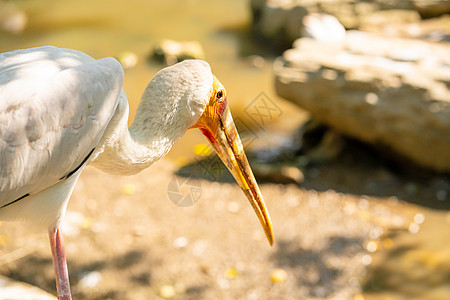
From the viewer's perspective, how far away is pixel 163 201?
4543 millimetres

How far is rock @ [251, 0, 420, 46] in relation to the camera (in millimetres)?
6871

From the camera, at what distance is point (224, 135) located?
2555mm

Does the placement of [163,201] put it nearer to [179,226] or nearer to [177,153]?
[179,226]

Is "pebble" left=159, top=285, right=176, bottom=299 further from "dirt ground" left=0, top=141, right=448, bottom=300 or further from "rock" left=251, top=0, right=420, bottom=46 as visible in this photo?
"rock" left=251, top=0, right=420, bottom=46

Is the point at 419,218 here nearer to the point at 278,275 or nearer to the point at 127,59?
the point at 278,275

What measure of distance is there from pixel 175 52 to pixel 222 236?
3.71m

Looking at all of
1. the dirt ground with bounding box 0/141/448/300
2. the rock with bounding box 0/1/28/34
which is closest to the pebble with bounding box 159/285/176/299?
the dirt ground with bounding box 0/141/448/300

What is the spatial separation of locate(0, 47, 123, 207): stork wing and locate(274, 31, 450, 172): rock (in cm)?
292

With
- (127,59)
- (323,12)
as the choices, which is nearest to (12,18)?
(127,59)

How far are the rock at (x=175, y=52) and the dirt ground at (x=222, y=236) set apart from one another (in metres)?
2.55

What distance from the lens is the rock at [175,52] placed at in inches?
284

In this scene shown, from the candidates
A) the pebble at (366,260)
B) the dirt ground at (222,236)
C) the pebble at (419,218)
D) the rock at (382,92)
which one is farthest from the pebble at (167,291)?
the rock at (382,92)

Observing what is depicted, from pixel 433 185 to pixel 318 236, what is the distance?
124 cm

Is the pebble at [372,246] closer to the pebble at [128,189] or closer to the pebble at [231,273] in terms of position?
the pebble at [231,273]
